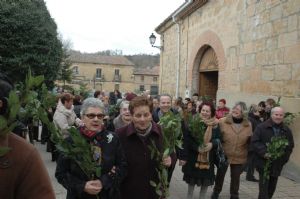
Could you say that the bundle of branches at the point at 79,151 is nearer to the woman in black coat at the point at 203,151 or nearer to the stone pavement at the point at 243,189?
the woman in black coat at the point at 203,151

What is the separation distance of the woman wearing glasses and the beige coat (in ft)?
10.2

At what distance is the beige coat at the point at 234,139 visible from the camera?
6.16 m

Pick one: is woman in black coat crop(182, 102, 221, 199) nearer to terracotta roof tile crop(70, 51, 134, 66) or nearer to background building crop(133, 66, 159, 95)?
terracotta roof tile crop(70, 51, 134, 66)

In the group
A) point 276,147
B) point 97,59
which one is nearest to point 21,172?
point 276,147

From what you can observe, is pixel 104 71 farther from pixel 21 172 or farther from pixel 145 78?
pixel 21 172

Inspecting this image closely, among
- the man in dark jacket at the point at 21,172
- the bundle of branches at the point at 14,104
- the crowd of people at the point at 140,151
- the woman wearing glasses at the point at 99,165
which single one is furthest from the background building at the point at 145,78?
the man in dark jacket at the point at 21,172

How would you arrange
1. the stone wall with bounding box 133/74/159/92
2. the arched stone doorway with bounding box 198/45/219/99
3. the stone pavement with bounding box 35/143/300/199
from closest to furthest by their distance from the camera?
the stone pavement with bounding box 35/143/300/199
the arched stone doorway with bounding box 198/45/219/99
the stone wall with bounding box 133/74/159/92

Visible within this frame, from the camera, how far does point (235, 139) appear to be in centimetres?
615

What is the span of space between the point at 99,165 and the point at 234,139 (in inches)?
136

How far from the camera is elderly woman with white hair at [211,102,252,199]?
6160mm

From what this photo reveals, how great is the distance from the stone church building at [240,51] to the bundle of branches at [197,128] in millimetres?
3428

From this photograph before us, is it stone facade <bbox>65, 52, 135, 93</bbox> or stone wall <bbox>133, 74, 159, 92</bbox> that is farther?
stone wall <bbox>133, 74, 159, 92</bbox>

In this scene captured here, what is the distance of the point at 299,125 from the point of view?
8055mm

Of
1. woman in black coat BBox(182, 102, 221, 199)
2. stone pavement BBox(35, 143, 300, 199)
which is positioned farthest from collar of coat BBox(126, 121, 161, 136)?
stone pavement BBox(35, 143, 300, 199)
